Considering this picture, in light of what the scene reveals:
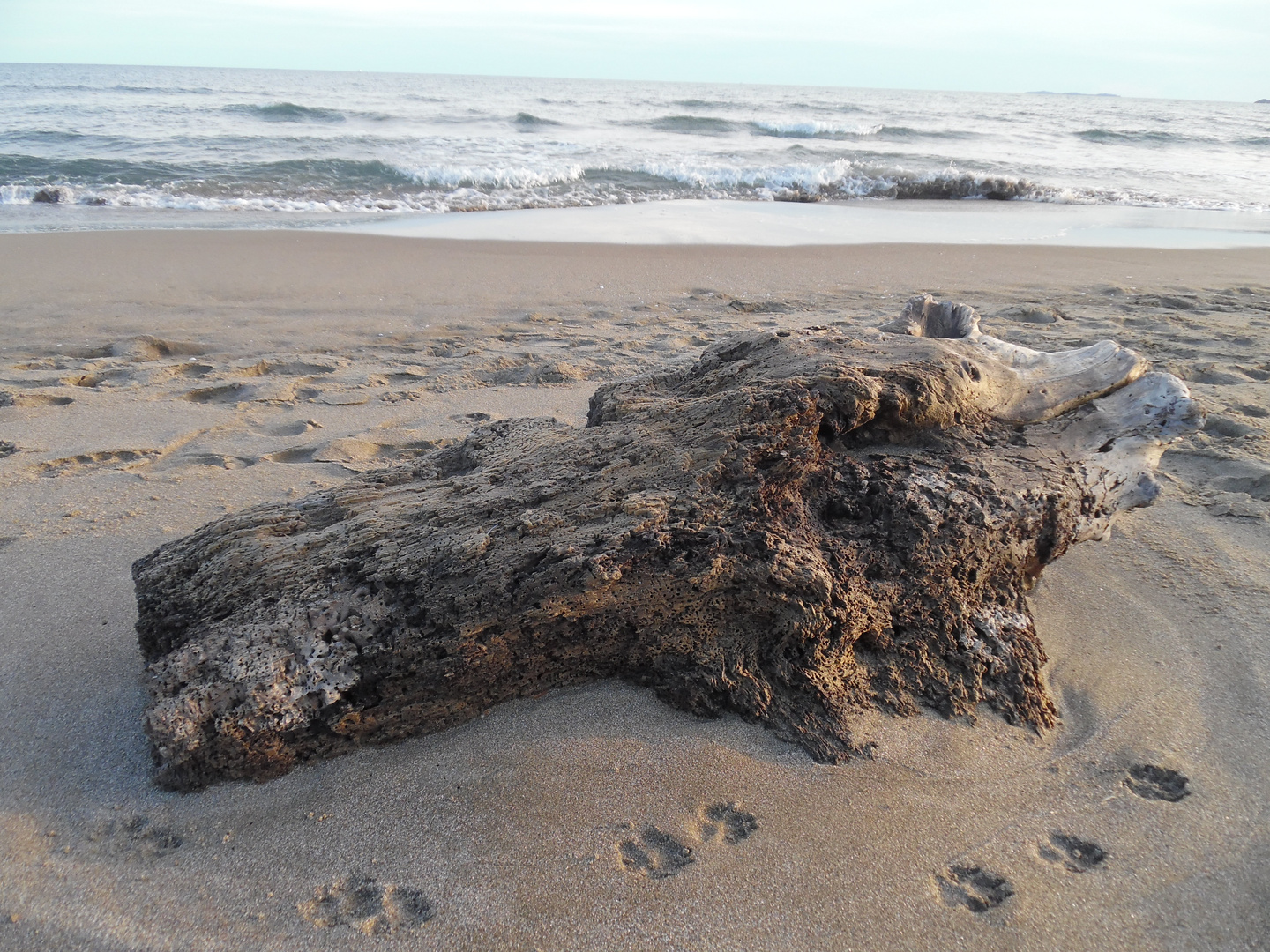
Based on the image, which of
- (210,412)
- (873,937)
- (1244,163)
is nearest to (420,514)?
(873,937)

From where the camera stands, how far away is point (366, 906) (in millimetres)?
1460

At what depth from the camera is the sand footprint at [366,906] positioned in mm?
1429

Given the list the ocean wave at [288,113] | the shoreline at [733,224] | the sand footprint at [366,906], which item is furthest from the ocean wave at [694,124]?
the sand footprint at [366,906]

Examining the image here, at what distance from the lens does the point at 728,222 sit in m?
9.90

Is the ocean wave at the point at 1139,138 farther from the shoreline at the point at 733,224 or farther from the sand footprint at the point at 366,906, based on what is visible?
the sand footprint at the point at 366,906

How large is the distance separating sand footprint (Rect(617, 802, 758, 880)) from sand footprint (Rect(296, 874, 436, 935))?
38 centimetres

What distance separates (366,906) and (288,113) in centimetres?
2142

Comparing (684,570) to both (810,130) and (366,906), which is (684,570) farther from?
(810,130)

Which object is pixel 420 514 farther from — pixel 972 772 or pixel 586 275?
pixel 586 275

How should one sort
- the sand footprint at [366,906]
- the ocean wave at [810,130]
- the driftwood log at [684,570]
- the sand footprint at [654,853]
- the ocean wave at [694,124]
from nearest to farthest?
the sand footprint at [366,906], the sand footprint at [654,853], the driftwood log at [684,570], the ocean wave at [694,124], the ocean wave at [810,130]

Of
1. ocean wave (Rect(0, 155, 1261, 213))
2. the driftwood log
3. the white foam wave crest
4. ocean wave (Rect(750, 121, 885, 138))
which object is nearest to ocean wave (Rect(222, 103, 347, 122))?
ocean wave (Rect(0, 155, 1261, 213))

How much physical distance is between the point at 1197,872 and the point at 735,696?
37.4 inches

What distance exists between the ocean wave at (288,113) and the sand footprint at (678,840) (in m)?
20.6

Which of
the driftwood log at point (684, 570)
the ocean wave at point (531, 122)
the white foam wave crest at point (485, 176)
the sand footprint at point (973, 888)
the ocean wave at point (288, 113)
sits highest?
the ocean wave at point (531, 122)
